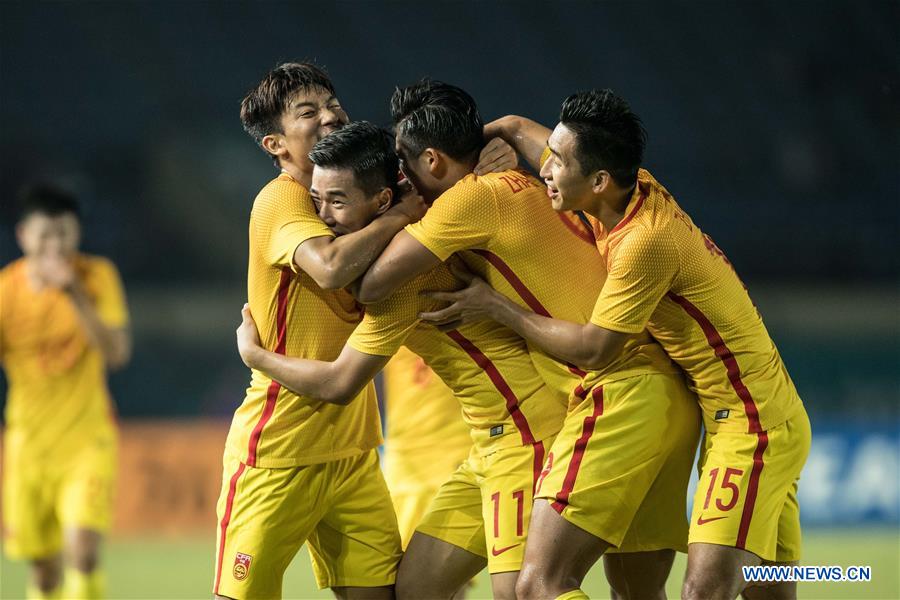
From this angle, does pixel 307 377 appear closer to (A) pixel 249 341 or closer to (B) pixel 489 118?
(A) pixel 249 341

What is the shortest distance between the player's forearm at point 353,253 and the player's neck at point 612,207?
0.67 m

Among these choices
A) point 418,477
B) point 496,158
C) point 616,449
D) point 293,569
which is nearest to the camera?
point 616,449

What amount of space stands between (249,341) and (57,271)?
10.9ft

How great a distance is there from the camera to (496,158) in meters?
4.02

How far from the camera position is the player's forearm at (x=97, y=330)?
264 inches

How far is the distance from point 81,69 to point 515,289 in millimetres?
13072

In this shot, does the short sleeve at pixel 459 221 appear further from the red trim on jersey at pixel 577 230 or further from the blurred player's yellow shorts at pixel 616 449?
the blurred player's yellow shorts at pixel 616 449

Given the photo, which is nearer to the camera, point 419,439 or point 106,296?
point 419,439

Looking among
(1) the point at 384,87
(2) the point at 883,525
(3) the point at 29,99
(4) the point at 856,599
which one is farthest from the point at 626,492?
(3) the point at 29,99

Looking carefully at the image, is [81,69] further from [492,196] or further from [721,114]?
[492,196]

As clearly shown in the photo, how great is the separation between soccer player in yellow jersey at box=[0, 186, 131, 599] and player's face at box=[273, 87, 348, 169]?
3.08m

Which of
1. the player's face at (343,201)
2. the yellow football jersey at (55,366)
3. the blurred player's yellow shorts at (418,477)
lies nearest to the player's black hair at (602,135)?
the player's face at (343,201)

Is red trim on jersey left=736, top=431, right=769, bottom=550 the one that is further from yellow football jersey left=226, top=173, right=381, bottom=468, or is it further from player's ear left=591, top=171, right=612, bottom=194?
yellow football jersey left=226, top=173, right=381, bottom=468

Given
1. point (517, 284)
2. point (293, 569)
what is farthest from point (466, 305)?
point (293, 569)
